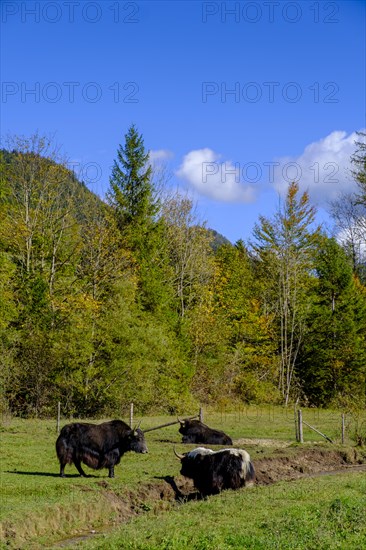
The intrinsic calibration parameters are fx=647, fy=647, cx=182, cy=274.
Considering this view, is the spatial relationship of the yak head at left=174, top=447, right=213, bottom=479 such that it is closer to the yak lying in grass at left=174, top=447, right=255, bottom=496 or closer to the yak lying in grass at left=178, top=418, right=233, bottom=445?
the yak lying in grass at left=174, top=447, right=255, bottom=496

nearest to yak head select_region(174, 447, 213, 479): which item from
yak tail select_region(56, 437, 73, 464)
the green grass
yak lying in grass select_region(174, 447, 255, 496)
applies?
yak lying in grass select_region(174, 447, 255, 496)

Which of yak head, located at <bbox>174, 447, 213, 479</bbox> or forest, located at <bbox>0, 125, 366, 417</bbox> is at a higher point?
forest, located at <bbox>0, 125, 366, 417</bbox>

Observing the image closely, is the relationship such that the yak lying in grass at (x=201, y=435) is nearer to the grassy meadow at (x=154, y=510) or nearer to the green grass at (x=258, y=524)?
the grassy meadow at (x=154, y=510)

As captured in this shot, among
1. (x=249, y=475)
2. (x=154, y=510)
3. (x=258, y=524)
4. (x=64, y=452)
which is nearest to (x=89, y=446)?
(x=64, y=452)

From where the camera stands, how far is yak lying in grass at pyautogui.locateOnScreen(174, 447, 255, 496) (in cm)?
1922

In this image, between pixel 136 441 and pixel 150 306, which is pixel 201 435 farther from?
pixel 150 306

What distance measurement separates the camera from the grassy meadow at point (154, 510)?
42.2ft

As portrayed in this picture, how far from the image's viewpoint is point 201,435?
27.8m

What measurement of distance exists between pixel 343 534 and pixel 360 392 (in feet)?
133

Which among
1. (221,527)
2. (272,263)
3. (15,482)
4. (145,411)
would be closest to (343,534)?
(221,527)

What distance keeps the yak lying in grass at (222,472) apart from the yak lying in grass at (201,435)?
7987 mm

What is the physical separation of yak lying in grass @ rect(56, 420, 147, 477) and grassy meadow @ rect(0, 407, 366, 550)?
555 mm

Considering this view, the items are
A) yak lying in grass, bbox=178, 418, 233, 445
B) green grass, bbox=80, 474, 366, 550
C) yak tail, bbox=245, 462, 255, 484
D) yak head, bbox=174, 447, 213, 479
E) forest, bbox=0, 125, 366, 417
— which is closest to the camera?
green grass, bbox=80, 474, 366, 550

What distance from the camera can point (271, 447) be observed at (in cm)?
2755
